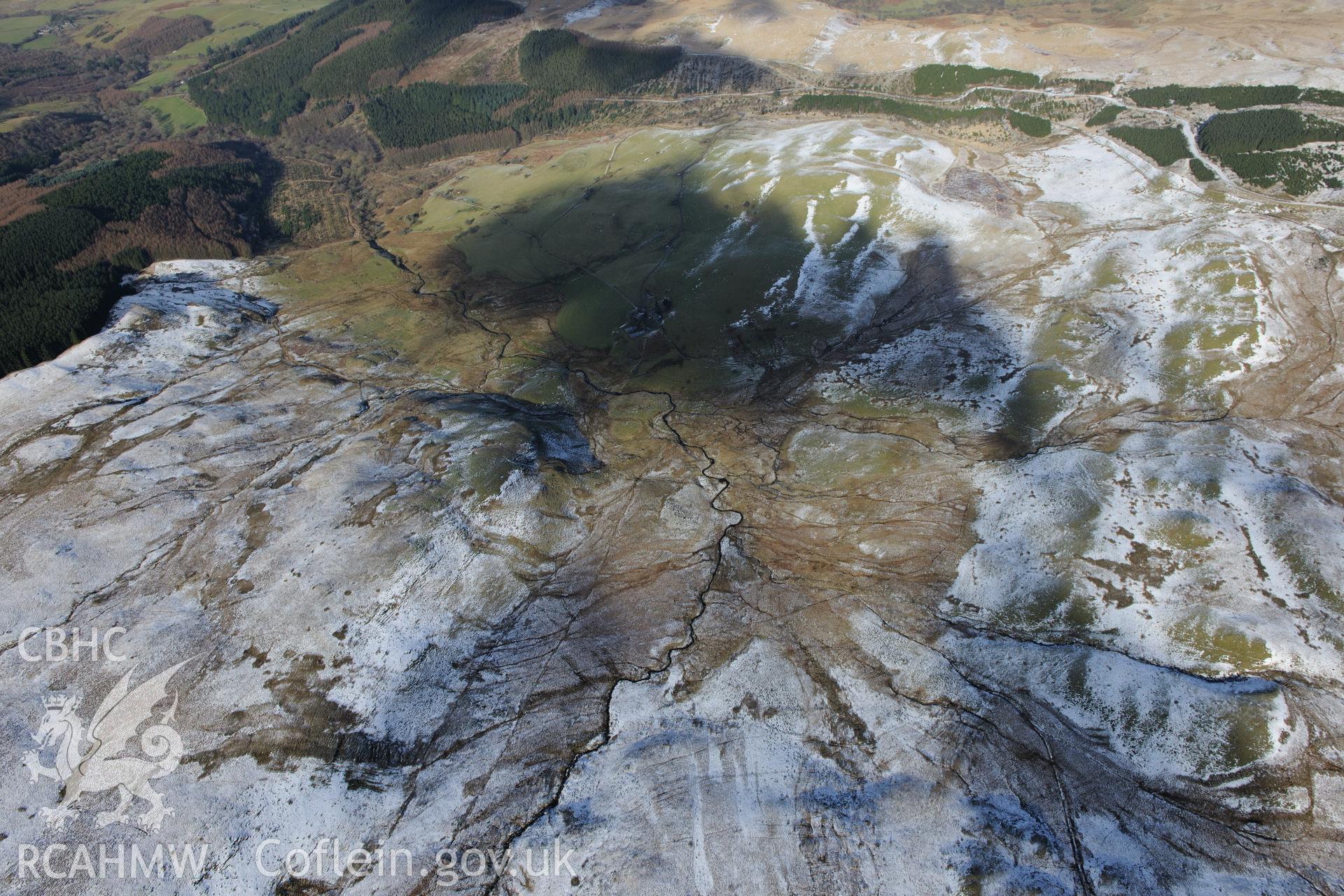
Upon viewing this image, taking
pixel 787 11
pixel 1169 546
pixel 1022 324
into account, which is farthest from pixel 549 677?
pixel 787 11

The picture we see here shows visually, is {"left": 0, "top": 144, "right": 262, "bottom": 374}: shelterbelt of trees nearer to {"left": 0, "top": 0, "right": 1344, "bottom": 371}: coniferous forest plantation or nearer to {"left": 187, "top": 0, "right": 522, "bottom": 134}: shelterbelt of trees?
{"left": 0, "top": 0, "right": 1344, "bottom": 371}: coniferous forest plantation

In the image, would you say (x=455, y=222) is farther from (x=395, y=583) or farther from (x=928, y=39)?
(x=928, y=39)

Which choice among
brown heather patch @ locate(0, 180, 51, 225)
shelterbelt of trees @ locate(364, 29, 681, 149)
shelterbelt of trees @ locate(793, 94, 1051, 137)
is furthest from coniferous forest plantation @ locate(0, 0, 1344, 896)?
shelterbelt of trees @ locate(364, 29, 681, 149)

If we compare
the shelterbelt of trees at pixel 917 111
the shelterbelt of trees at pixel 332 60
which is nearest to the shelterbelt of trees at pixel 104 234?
the shelterbelt of trees at pixel 332 60

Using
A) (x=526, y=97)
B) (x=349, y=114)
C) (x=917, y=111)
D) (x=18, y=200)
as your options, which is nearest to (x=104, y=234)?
(x=18, y=200)

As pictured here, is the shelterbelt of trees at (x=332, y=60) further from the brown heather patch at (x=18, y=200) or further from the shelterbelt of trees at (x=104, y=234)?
the brown heather patch at (x=18, y=200)

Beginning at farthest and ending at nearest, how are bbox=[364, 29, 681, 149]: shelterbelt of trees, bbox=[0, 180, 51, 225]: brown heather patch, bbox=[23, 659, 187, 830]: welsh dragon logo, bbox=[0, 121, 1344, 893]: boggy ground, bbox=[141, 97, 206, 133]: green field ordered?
bbox=[141, 97, 206, 133]: green field < bbox=[364, 29, 681, 149]: shelterbelt of trees < bbox=[0, 180, 51, 225]: brown heather patch < bbox=[23, 659, 187, 830]: welsh dragon logo < bbox=[0, 121, 1344, 893]: boggy ground
